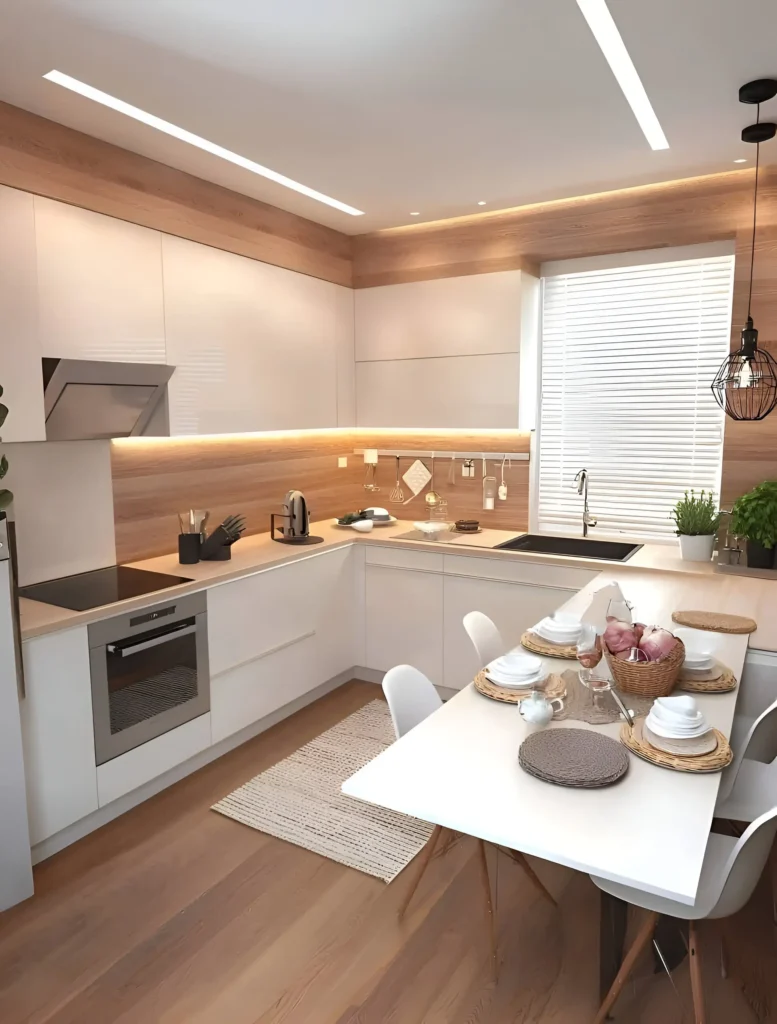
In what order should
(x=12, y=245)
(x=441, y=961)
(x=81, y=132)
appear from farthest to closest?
(x=81, y=132)
(x=12, y=245)
(x=441, y=961)

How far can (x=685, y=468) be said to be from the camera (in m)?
3.85

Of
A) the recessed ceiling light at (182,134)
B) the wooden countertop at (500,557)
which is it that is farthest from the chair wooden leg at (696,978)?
the recessed ceiling light at (182,134)

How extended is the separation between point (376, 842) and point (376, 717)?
3.63 ft

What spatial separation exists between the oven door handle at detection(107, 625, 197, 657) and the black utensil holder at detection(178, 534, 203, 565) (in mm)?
420

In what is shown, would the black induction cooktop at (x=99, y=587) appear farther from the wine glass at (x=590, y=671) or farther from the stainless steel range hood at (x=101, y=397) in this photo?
the wine glass at (x=590, y=671)

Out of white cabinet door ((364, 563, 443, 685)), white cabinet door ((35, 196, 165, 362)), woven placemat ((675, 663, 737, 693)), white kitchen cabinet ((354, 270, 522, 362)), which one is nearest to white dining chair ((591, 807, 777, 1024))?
woven placemat ((675, 663, 737, 693))

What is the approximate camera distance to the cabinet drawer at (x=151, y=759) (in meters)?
2.80

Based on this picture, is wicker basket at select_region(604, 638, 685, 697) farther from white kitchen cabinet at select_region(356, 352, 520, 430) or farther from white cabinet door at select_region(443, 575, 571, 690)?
white kitchen cabinet at select_region(356, 352, 520, 430)

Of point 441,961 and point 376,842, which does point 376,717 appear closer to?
point 376,842

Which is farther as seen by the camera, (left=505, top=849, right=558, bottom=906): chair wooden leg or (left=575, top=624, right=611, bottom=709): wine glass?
(left=505, top=849, right=558, bottom=906): chair wooden leg

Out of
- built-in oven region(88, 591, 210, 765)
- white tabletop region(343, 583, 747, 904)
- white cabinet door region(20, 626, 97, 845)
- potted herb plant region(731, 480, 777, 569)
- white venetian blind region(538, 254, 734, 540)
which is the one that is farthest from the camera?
white venetian blind region(538, 254, 734, 540)

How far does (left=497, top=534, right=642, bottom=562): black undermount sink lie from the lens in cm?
384

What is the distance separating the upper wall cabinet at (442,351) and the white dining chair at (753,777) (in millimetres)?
2120

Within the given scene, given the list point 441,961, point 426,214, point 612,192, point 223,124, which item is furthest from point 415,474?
point 441,961
